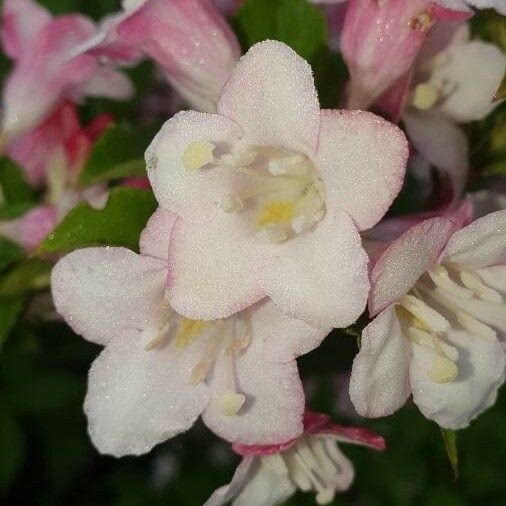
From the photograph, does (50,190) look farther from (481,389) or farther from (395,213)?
(481,389)

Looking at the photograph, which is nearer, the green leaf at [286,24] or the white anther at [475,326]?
the white anther at [475,326]

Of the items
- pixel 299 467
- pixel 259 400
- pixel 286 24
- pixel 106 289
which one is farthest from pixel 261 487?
pixel 286 24

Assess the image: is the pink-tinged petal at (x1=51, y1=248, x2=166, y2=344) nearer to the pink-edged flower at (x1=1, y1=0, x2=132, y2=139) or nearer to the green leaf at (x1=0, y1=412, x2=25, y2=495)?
the pink-edged flower at (x1=1, y1=0, x2=132, y2=139)

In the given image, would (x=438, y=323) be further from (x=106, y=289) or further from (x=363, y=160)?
(x=106, y=289)

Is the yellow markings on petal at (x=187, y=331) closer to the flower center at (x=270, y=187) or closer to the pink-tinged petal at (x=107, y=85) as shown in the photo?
the flower center at (x=270, y=187)

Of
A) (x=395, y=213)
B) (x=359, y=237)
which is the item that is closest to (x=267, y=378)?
(x=359, y=237)

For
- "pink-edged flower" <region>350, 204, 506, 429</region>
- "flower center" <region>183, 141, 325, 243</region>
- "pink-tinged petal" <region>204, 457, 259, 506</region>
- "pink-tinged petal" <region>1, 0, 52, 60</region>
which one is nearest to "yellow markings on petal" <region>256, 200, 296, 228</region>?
"flower center" <region>183, 141, 325, 243</region>

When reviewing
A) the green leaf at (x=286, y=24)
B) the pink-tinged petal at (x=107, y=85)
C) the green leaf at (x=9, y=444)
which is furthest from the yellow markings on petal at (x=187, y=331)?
the green leaf at (x=9, y=444)
